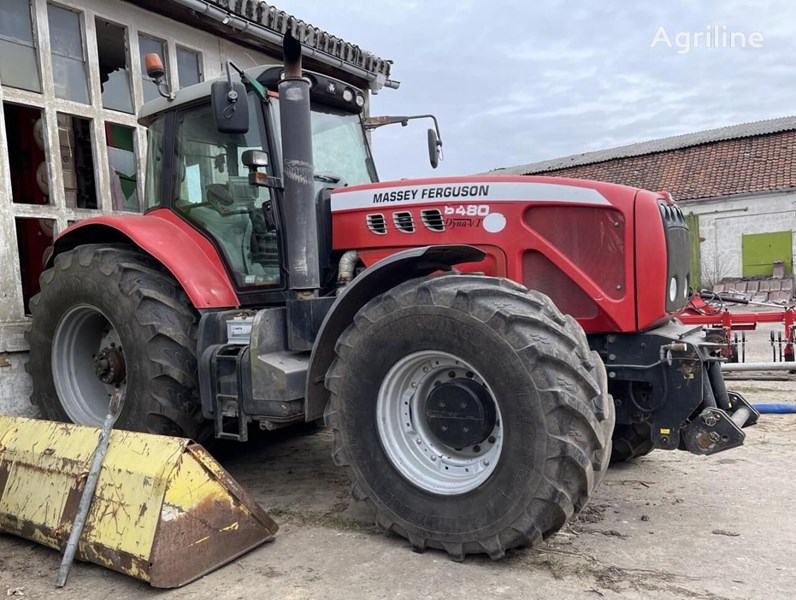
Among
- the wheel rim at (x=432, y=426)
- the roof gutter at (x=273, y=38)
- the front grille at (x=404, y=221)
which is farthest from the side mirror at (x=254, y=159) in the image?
the roof gutter at (x=273, y=38)

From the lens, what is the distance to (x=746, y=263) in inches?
765

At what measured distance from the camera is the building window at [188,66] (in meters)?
6.23

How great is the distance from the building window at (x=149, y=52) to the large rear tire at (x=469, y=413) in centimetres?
410

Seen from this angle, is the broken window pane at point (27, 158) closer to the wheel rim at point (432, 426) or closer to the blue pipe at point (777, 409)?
the wheel rim at point (432, 426)

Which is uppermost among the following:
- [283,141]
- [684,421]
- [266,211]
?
[283,141]

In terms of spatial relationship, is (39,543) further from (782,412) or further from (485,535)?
(782,412)

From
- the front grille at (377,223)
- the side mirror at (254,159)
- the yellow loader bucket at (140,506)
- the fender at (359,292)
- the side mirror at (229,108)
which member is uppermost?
the side mirror at (229,108)

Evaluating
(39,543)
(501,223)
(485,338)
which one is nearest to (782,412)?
(501,223)

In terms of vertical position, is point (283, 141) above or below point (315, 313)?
above

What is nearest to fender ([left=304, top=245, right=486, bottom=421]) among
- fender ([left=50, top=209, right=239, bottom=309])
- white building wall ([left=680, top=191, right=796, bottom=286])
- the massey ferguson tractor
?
the massey ferguson tractor

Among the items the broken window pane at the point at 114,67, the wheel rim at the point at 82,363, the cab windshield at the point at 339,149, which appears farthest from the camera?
the broken window pane at the point at 114,67

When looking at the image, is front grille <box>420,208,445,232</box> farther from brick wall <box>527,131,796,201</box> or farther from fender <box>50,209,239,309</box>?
brick wall <box>527,131,796,201</box>

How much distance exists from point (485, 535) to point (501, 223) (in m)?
1.54

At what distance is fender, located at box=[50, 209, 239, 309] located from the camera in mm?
3777
